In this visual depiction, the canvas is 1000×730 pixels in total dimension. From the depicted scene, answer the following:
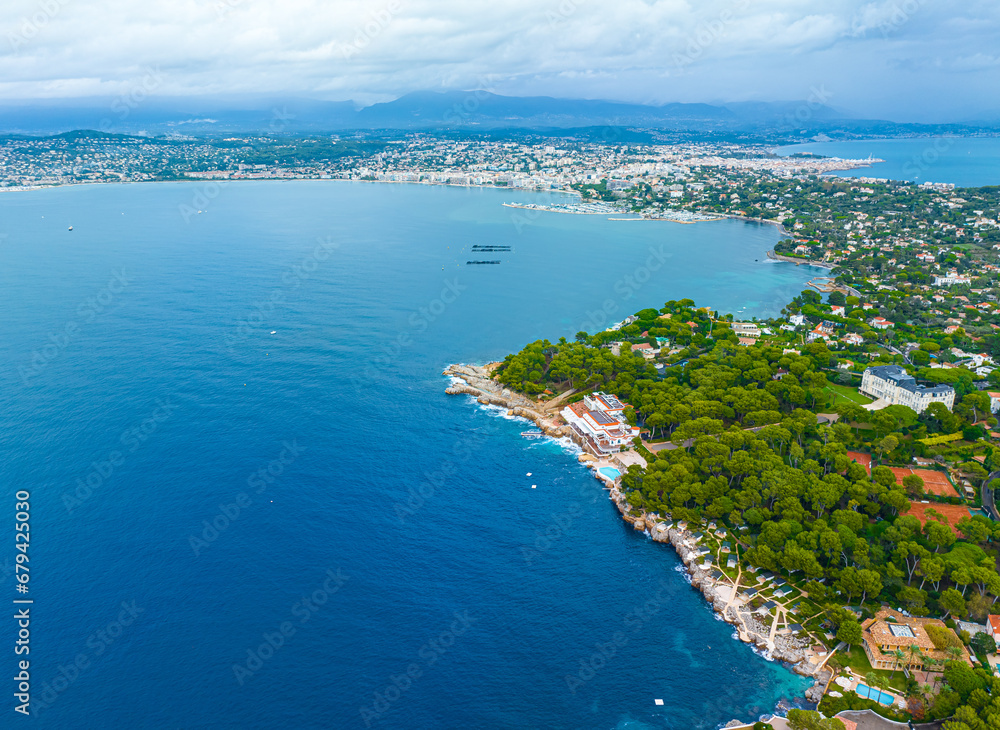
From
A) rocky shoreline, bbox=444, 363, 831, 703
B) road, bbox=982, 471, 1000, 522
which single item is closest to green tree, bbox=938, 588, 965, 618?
rocky shoreline, bbox=444, 363, 831, 703

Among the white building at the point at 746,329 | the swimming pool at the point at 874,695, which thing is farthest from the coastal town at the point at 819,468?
the white building at the point at 746,329

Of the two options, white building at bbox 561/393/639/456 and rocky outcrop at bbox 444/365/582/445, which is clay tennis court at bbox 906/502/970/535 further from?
rocky outcrop at bbox 444/365/582/445

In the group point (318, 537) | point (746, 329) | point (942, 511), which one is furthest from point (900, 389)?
point (318, 537)

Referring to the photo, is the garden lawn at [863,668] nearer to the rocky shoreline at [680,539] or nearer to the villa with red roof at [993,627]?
the rocky shoreline at [680,539]

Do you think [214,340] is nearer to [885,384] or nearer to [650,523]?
[650,523]

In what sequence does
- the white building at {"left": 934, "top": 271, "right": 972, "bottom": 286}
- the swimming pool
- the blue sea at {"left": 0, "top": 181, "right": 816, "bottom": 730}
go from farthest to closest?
the white building at {"left": 934, "top": 271, "right": 972, "bottom": 286} → the blue sea at {"left": 0, "top": 181, "right": 816, "bottom": 730} → the swimming pool

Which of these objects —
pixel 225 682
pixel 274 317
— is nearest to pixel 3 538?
pixel 225 682
